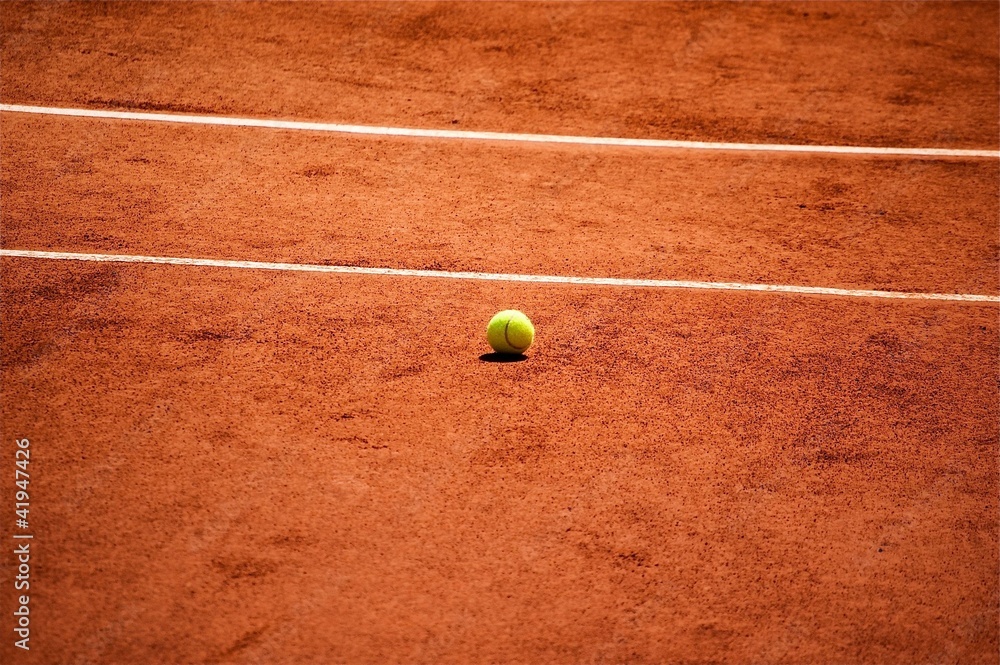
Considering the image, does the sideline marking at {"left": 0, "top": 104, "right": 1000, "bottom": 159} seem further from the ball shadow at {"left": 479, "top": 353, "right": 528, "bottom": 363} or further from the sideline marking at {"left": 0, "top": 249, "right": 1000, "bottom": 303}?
the ball shadow at {"left": 479, "top": 353, "right": 528, "bottom": 363}

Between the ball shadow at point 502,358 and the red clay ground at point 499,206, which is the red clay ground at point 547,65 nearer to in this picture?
the red clay ground at point 499,206

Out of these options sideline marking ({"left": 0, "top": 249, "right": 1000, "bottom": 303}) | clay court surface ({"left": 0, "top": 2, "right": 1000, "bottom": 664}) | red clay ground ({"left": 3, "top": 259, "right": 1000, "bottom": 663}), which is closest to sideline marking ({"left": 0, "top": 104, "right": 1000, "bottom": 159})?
clay court surface ({"left": 0, "top": 2, "right": 1000, "bottom": 664})

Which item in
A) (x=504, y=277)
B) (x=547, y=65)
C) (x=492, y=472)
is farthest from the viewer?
(x=547, y=65)

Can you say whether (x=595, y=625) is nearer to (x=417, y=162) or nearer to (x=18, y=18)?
(x=417, y=162)

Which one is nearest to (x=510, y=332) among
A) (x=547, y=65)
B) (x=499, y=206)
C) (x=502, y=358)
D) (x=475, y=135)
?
(x=502, y=358)

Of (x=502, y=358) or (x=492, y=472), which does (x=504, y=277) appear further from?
(x=492, y=472)

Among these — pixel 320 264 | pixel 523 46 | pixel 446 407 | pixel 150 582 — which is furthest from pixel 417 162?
pixel 150 582

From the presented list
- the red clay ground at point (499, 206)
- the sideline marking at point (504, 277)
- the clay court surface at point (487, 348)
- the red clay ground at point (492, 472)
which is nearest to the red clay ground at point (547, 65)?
the clay court surface at point (487, 348)
